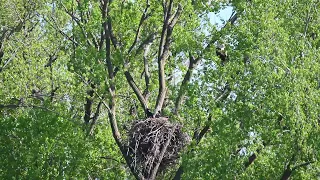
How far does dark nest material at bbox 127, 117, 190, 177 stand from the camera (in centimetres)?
1767

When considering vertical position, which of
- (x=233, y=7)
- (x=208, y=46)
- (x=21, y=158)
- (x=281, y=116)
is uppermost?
(x=233, y=7)

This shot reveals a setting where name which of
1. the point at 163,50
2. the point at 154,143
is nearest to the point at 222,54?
the point at 163,50

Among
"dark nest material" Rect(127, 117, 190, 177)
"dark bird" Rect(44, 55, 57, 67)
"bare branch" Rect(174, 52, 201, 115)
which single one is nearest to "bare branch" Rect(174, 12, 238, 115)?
"bare branch" Rect(174, 52, 201, 115)

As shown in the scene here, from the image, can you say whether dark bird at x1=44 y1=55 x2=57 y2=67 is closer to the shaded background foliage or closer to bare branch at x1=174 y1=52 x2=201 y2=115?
the shaded background foliage

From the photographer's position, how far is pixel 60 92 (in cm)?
2519

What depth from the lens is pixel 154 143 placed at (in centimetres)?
1748

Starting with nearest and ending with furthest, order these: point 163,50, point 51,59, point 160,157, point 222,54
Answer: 1. point 160,157
2. point 222,54
3. point 163,50
4. point 51,59

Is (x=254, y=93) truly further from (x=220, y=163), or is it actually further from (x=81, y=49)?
(x=81, y=49)

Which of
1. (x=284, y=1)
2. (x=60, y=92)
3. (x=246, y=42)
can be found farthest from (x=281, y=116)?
(x=60, y=92)

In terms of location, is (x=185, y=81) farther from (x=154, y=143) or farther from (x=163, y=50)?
(x=154, y=143)

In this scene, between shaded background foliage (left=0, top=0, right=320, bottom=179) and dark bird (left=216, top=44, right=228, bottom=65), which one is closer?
shaded background foliage (left=0, top=0, right=320, bottom=179)

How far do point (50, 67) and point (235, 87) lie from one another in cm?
1006

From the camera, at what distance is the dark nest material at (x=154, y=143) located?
17672 mm

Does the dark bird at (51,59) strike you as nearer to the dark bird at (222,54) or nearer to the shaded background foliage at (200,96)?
the shaded background foliage at (200,96)
